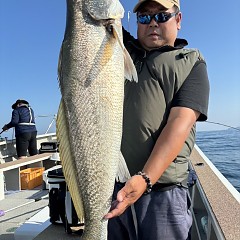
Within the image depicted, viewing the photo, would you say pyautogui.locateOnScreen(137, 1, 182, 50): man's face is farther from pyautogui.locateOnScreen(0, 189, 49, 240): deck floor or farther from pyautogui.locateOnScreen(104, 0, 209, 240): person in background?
pyautogui.locateOnScreen(0, 189, 49, 240): deck floor

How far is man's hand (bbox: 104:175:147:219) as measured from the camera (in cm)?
168

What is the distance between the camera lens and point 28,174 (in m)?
7.74

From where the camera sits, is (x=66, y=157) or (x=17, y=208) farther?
(x=17, y=208)

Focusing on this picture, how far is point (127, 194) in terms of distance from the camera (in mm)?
1692

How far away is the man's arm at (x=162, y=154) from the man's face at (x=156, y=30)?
1.78ft

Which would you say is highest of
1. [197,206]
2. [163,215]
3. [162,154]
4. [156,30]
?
[156,30]

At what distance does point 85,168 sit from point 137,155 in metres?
0.48

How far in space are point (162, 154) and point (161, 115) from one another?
336mm

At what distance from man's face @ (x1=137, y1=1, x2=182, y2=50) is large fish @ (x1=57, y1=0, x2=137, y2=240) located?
20.2 inches

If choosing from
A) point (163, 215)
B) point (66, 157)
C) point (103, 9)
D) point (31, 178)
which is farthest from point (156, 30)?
point (31, 178)

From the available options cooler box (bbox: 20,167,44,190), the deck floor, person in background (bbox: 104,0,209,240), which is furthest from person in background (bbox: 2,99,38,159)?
person in background (bbox: 104,0,209,240)

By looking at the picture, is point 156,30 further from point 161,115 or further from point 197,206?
point 197,206

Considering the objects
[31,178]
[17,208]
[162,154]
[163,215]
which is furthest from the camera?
[31,178]

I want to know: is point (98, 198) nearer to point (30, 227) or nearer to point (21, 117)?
point (30, 227)
